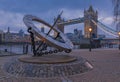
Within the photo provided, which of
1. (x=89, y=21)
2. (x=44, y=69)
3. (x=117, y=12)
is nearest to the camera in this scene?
(x=44, y=69)

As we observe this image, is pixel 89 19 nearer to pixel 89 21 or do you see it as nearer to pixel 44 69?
pixel 89 21

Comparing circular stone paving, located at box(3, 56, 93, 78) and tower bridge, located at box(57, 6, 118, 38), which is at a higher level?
tower bridge, located at box(57, 6, 118, 38)

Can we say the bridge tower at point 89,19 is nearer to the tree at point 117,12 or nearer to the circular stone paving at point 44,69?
the tree at point 117,12

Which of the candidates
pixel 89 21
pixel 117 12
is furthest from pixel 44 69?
pixel 89 21

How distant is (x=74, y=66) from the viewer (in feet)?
38.5

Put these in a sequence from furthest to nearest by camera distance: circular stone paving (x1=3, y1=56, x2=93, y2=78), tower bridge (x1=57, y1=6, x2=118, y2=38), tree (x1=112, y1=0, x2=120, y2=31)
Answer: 1. tower bridge (x1=57, y1=6, x2=118, y2=38)
2. tree (x1=112, y1=0, x2=120, y2=31)
3. circular stone paving (x1=3, y1=56, x2=93, y2=78)

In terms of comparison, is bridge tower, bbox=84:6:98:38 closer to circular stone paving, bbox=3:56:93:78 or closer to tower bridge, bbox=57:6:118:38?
tower bridge, bbox=57:6:118:38

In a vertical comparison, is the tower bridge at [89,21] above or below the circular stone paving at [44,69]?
above

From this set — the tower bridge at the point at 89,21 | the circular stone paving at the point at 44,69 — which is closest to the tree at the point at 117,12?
the circular stone paving at the point at 44,69

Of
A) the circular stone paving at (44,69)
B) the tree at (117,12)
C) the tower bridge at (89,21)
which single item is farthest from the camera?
the tower bridge at (89,21)

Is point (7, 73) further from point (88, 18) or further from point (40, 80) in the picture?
point (88, 18)

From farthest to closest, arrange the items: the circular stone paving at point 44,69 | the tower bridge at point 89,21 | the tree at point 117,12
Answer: the tower bridge at point 89,21 → the tree at point 117,12 → the circular stone paving at point 44,69

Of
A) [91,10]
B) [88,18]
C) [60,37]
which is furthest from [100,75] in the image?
[91,10]

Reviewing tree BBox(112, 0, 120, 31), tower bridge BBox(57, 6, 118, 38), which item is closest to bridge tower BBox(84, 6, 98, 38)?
tower bridge BBox(57, 6, 118, 38)
